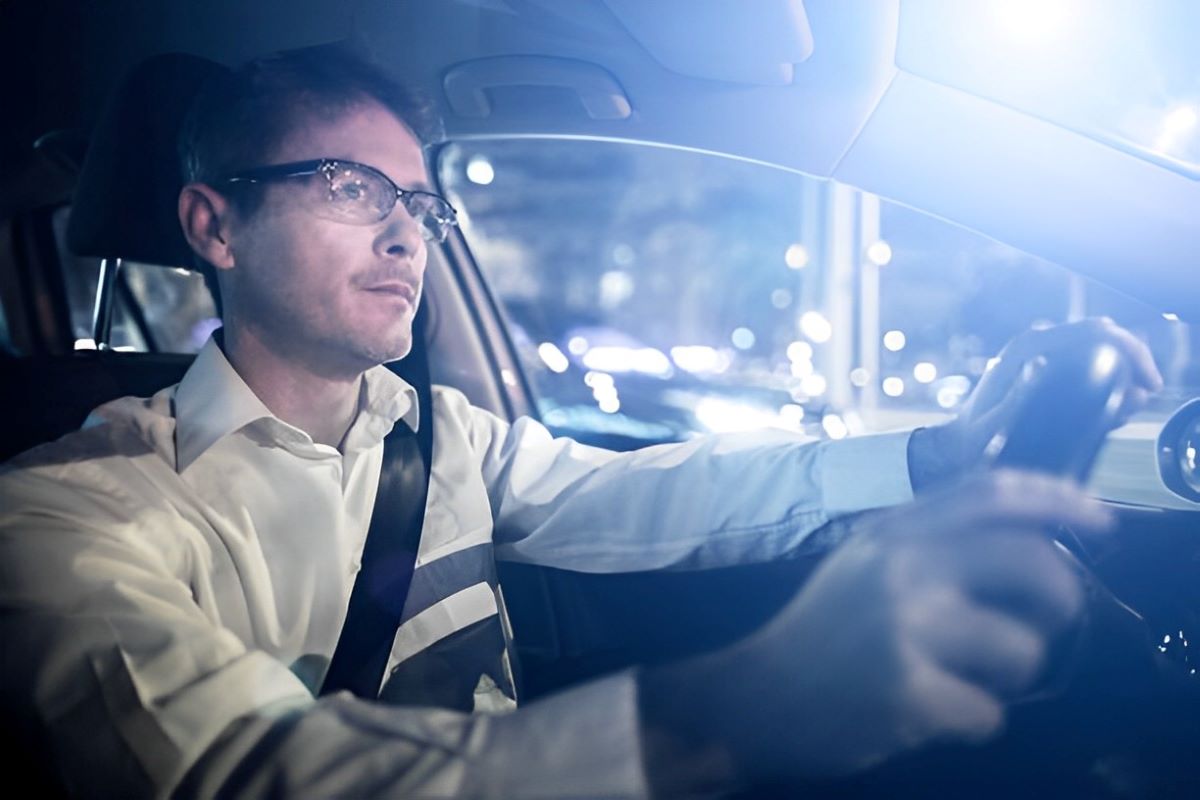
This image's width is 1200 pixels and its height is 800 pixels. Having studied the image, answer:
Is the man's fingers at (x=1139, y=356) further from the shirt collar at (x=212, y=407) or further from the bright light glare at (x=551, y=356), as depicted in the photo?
the bright light glare at (x=551, y=356)

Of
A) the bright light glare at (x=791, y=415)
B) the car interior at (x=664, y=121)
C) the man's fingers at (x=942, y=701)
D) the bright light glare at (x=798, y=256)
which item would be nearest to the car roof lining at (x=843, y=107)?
the car interior at (x=664, y=121)

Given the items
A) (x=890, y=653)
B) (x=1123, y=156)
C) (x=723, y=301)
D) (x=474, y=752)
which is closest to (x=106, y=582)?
(x=474, y=752)

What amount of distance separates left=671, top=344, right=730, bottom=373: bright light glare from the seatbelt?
0.55m

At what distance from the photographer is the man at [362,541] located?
59cm

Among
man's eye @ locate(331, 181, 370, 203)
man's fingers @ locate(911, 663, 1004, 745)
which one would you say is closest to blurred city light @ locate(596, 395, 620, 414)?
man's eye @ locate(331, 181, 370, 203)

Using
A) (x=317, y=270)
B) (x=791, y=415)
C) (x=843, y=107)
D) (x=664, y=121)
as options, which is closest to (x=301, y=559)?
(x=317, y=270)

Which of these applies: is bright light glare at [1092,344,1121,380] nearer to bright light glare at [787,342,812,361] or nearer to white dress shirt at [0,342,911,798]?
white dress shirt at [0,342,911,798]

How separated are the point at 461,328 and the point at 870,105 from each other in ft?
3.22

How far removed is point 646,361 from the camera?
1.95 meters

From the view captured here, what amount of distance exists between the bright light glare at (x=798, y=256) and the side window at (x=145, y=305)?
829 mm

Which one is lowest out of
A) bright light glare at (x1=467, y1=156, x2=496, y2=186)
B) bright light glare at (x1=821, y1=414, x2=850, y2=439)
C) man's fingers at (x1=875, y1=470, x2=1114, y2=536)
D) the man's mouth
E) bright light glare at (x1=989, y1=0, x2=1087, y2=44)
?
man's fingers at (x1=875, y1=470, x2=1114, y2=536)

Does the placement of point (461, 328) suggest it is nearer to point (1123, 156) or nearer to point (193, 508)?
point (193, 508)

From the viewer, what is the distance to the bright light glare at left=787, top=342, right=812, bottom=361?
1.31 m

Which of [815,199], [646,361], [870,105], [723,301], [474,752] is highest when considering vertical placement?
[870,105]
